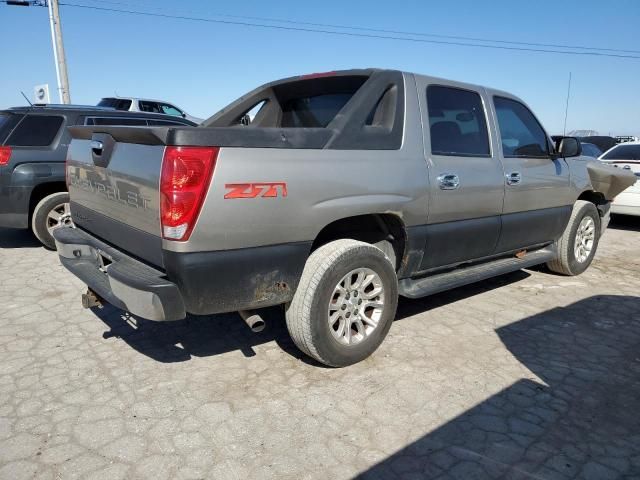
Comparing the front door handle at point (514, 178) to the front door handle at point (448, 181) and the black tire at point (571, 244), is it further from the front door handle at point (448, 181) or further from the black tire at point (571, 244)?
the black tire at point (571, 244)

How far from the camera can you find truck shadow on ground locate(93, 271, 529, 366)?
356 cm

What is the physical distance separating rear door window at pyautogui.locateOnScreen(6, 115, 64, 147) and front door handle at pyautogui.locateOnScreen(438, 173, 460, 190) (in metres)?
4.79

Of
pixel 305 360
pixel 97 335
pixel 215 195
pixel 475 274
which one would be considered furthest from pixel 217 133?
pixel 475 274

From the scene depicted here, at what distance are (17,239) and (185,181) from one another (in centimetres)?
567

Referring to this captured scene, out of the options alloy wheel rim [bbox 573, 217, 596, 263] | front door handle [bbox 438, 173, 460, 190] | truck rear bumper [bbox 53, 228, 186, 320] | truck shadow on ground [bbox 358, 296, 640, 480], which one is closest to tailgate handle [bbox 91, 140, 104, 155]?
truck rear bumper [bbox 53, 228, 186, 320]

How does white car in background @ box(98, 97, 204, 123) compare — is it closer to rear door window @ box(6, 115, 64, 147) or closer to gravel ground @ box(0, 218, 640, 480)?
rear door window @ box(6, 115, 64, 147)

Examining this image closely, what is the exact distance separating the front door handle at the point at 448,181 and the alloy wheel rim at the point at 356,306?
34.3 inches

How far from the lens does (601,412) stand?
283 centimetres

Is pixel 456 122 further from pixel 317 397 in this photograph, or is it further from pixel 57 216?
pixel 57 216

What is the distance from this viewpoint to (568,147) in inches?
190

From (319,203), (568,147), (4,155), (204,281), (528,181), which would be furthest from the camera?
(4,155)

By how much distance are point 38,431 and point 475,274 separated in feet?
10.6

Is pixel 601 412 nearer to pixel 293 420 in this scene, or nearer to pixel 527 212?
pixel 293 420

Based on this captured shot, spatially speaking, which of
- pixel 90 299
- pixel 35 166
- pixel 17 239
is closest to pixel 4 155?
pixel 35 166
